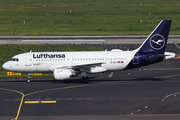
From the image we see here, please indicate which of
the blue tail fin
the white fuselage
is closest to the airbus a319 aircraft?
the white fuselage

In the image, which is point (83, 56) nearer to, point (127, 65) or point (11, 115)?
point (127, 65)

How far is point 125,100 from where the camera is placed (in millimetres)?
31797

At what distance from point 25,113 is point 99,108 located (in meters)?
7.53

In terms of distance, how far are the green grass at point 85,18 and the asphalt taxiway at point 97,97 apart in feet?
144

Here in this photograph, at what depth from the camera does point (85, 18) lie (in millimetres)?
111312

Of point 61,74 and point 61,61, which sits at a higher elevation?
point 61,61

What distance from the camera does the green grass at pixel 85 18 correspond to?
8869 cm

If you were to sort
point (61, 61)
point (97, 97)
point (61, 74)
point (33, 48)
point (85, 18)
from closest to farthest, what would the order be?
point (97, 97) < point (61, 74) < point (61, 61) < point (33, 48) < point (85, 18)

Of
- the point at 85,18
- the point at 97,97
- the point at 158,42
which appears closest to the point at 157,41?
the point at 158,42

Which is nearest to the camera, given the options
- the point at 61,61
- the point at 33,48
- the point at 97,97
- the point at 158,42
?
the point at 97,97

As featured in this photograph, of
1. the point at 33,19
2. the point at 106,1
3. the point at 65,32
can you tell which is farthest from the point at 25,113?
the point at 106,1

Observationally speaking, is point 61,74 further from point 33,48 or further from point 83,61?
point 33,48

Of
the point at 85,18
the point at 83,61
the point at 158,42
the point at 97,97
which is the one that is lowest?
the point at 97,97

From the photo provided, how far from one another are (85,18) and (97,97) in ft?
267
